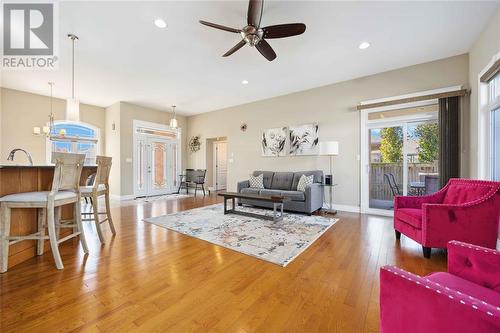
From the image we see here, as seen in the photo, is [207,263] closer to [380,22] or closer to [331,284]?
[331,284]

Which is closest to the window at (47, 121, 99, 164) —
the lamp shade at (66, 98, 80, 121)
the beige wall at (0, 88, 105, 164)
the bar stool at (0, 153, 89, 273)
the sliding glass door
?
the beige wall at (0, 88, 105, 164)

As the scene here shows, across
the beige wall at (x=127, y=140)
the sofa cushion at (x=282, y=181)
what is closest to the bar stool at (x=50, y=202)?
the sofa cushion at (x=282, y=181)

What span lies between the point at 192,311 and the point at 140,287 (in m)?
0.58

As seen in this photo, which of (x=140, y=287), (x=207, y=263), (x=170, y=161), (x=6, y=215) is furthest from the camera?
(x=170, y=161)

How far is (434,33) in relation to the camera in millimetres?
3012

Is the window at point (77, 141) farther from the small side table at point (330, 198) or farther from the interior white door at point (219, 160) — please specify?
the small side table at point (330, 198)

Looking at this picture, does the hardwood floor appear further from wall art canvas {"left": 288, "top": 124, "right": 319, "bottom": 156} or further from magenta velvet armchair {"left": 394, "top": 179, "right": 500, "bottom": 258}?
wall art canvas {"left": 288, "top": 124, "right": 319, "bottom": 156}

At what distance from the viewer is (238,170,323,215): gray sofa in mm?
4234

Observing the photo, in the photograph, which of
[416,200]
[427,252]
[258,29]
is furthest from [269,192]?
[258,29]

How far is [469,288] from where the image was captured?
40.8 inches

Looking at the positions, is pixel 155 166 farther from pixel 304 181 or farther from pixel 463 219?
pixel 463 219

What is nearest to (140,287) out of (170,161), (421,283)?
(421,283)

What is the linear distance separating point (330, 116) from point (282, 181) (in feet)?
6.20

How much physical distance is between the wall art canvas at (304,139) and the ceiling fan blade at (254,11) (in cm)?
324
